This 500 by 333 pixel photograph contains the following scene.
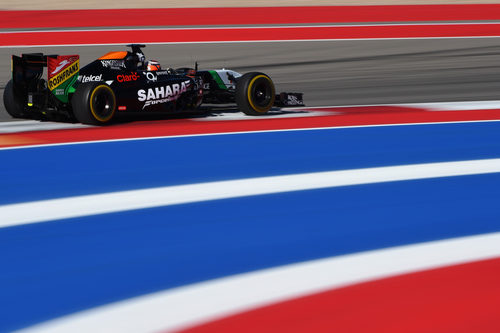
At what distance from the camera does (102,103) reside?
9.38 metres

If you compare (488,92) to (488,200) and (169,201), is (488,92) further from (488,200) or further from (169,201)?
(169,201)

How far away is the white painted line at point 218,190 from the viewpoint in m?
5.64

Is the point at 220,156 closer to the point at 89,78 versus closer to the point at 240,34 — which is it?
the point at 89,78

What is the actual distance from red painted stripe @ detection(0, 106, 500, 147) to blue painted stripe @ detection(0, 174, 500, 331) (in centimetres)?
324

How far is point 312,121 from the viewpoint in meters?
10.1

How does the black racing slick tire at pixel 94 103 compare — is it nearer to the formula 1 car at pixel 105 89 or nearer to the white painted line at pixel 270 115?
the formula 1 car at pixel 105 89

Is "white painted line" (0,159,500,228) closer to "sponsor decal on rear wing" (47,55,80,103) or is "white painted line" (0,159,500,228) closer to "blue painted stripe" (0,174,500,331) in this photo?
"blue painted stripe" (0,174,500,331)

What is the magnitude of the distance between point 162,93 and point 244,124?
1.07 metres

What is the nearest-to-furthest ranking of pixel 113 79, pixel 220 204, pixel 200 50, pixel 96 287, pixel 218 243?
1. pixel 96 287
2. pixel 218 243
3. pixel 220 204
4. pixel 113 79
5. pixel 200 50

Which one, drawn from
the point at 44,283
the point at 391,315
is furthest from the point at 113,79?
the point at 391,315

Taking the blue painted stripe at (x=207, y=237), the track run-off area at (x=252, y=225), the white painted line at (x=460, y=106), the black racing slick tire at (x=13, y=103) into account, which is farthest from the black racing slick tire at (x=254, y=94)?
the blue painted stripe at (x=207, y=237)

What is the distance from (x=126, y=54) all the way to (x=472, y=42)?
1129 centimetres

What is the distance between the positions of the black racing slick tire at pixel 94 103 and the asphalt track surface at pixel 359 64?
1.62 meters

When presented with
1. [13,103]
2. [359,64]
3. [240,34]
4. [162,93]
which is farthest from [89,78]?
[240,34]
